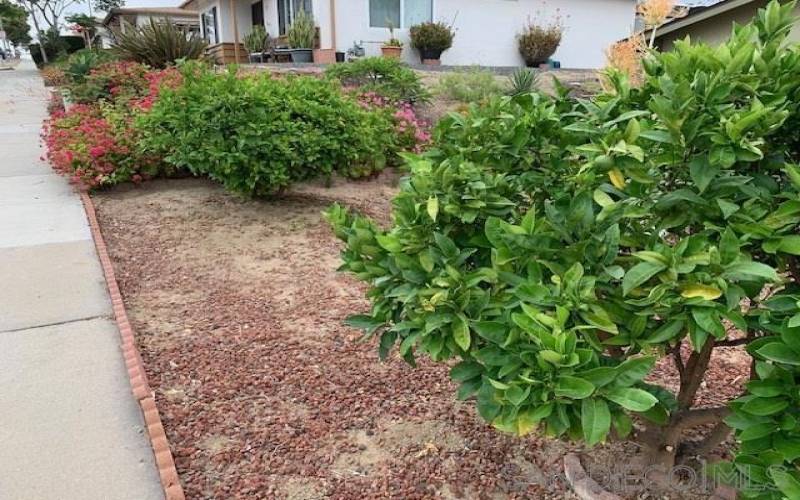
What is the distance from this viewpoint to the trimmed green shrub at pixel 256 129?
223 inches

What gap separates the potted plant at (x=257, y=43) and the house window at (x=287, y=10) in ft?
1.93

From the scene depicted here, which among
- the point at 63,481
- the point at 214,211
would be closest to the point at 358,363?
the point at 63,481

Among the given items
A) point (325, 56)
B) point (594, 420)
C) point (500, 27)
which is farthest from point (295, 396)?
point (500, 27)

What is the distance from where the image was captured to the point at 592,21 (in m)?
18.7

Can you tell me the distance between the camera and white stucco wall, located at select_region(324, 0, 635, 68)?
624 inches

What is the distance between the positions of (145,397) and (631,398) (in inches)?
94.7

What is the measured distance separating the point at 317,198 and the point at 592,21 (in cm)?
1502

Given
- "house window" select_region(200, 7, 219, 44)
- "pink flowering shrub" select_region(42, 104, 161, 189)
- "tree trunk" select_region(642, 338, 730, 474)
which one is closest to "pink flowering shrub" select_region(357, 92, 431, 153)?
"pink flowering shrub" select_region(42, 104, 161, 189)

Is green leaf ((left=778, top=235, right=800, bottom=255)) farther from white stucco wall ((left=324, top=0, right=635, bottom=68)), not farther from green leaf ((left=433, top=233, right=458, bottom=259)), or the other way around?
white stucco wall ((left=324, top=0, right=635, bottom=68))

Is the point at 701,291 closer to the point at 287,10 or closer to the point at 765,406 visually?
the point at 765,406

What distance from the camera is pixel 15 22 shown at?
44344mm

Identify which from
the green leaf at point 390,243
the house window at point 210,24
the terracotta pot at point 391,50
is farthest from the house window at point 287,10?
the green leaf at point 390,243

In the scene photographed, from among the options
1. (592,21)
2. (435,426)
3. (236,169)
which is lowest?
(435,426)

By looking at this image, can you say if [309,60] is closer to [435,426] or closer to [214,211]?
[214,211]
